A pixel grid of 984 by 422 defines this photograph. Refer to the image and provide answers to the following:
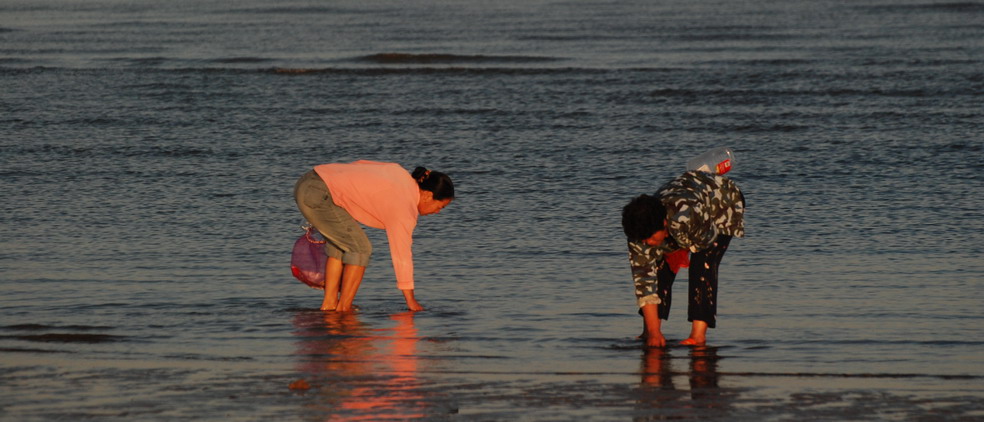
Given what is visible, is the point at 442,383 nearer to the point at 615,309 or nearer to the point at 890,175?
the point at 615,309

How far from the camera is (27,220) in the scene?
10328mm

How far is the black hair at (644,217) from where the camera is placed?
5977 mm

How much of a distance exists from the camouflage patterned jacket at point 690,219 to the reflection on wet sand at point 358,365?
44.5 inches

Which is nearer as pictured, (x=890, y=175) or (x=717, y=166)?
(x=717, y=166)

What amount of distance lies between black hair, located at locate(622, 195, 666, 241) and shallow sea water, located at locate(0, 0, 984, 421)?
Answer: 2.17 ft

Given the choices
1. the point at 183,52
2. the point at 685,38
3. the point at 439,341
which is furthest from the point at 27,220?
the point at 685,38

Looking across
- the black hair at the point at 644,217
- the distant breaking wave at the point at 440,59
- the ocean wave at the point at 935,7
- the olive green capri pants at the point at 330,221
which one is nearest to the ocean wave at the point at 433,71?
the distant breaking wave at the point at 440,59

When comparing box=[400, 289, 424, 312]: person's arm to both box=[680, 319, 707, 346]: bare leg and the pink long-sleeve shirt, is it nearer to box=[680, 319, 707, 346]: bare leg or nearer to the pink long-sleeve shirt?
the pink long-sleeve shirt

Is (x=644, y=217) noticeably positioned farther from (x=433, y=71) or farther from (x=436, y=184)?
(x=433, y=71)

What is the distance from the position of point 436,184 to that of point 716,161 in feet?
4.67

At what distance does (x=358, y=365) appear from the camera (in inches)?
251

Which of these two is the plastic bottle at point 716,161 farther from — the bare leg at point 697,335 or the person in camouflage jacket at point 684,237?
the bare leg at point 697,335

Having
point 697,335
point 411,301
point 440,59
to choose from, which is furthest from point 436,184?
point 440,59

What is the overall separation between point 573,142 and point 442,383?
8.12 metres
